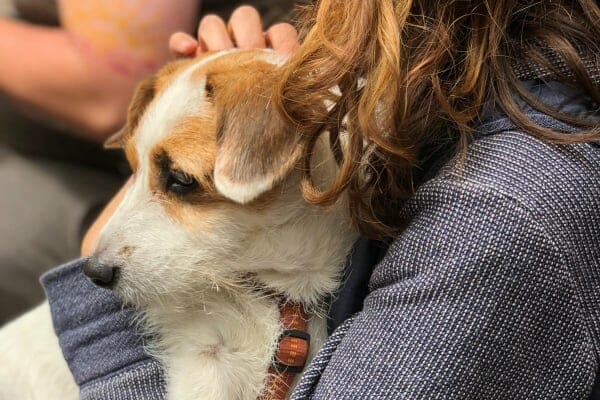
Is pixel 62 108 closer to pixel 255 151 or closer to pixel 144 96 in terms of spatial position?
pixel 144 96

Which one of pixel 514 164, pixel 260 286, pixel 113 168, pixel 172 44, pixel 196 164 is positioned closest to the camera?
pixel 514 164

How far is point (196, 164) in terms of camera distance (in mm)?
981

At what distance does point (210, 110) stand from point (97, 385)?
43 centimetres

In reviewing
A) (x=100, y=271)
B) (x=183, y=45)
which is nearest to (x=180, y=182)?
(x=100, y=271)

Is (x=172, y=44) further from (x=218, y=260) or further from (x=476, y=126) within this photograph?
(x=476, y=126)

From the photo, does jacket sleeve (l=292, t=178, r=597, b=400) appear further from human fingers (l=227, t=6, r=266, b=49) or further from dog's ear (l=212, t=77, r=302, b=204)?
human fingers (l=227, t=6, r=266, b=49)

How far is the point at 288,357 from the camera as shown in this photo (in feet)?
3.41

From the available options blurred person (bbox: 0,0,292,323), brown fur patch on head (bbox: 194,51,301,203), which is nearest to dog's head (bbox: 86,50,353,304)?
brown fur patch on head (bbox: 194,51,301,203)

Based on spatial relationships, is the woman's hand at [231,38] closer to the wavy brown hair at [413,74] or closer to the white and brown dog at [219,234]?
the white and brown dog at [219,234]

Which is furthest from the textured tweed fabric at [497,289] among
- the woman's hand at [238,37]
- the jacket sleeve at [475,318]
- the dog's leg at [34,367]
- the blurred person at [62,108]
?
the blurred person at [62,108]

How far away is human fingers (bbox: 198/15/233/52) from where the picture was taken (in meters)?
1.24

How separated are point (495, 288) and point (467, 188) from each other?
119 millimetres

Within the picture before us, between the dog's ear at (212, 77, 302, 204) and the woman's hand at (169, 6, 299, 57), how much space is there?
0.25m

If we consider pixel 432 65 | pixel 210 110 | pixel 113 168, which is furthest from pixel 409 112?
pixel 113 168
